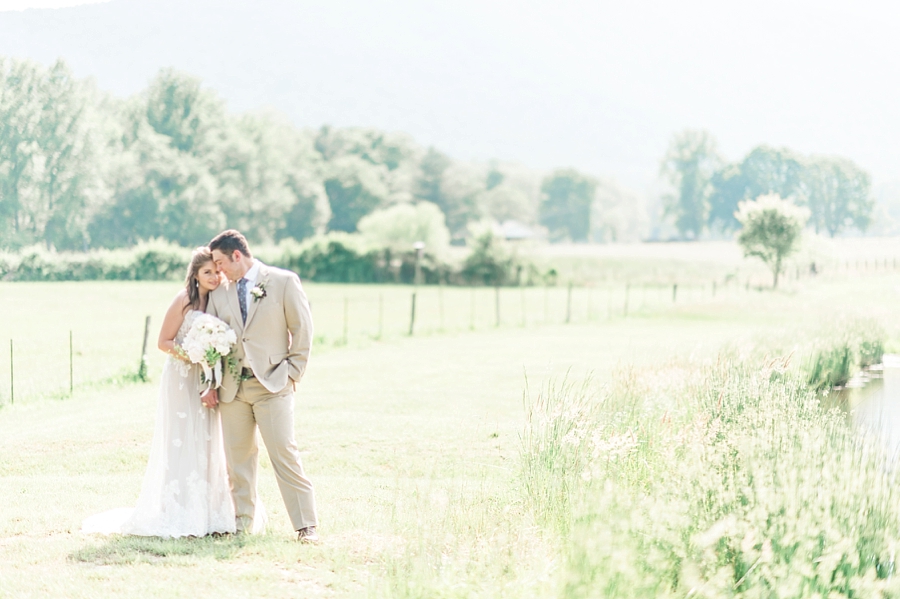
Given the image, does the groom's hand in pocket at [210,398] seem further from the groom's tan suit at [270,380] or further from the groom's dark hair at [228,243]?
the groom's dark hair at [228,243]

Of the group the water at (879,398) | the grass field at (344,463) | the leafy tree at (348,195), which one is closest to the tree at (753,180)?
A: the leafy tree at (348,195)

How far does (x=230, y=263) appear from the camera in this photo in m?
5.80

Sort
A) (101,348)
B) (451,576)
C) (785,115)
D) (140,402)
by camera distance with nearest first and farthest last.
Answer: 1. (451,576)
2. (140,402)
3. (101,348)
4. (785,115)

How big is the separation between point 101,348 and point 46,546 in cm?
1263

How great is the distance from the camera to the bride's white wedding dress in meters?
5.92

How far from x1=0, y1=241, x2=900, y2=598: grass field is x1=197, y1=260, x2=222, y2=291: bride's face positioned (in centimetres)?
171

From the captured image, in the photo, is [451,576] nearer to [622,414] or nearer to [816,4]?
[622,414]

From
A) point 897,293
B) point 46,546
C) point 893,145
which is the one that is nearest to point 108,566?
point 46,546

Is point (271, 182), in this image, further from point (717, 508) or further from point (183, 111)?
point (717, 508)

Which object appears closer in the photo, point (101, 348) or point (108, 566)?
point (108, 566)

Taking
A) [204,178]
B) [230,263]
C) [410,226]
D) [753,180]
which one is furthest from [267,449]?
[753,180]

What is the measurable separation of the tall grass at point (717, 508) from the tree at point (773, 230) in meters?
39.8

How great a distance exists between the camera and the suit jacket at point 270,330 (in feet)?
19.1

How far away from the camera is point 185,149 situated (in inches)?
2106
